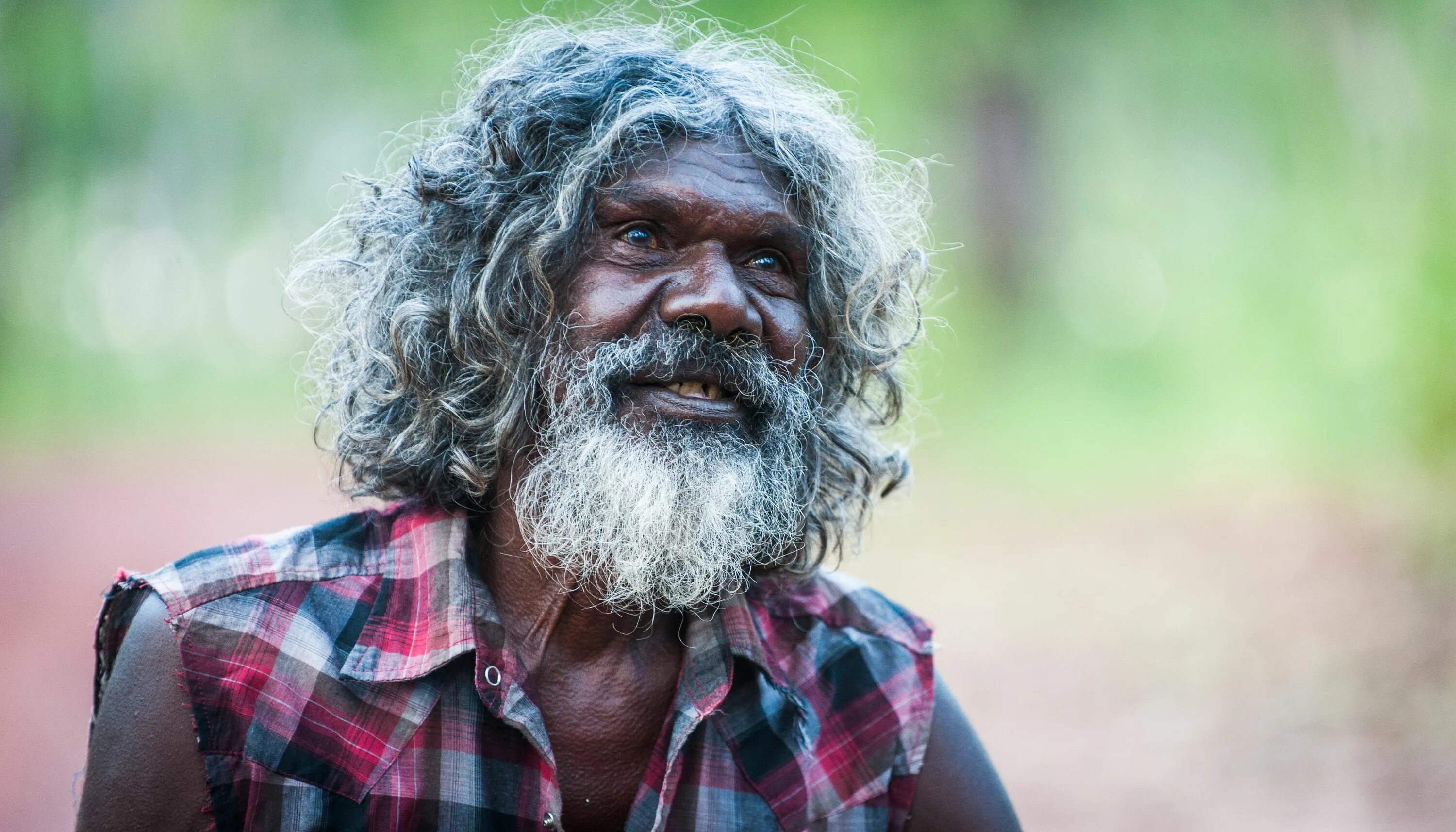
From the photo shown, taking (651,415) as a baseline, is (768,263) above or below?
above

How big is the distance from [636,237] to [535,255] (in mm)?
218

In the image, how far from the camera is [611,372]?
2266 millimetres

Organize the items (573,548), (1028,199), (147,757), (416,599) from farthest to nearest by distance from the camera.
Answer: (1028,199) → (573,548) → (416,599) → (147,757)

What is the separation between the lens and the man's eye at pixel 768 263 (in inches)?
97.2

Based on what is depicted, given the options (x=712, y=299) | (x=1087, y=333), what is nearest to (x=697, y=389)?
(x=712, y=299)

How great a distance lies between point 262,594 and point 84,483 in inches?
367

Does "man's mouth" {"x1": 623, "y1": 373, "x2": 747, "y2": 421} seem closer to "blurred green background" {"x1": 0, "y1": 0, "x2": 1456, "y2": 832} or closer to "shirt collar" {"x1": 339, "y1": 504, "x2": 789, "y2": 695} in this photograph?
"shirt collar" {"x1": 339, "y1": 504, "x2": 789, "y2": 695}

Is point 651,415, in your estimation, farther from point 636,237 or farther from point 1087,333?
point 1087,333

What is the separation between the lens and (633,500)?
2.26m

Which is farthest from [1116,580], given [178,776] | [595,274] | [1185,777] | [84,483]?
[84,483]

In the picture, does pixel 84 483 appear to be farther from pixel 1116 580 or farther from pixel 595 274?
pixel 595 274

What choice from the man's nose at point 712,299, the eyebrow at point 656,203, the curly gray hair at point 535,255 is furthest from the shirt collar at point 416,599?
the eyebrow at point 656,203

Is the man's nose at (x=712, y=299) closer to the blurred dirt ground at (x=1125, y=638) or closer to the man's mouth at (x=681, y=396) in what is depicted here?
the man's mouth at (x=681, y=396)

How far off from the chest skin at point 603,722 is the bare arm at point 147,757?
2.09ft
